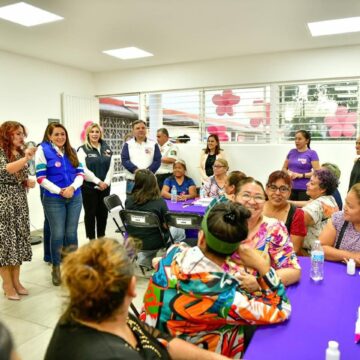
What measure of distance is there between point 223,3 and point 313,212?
7.57 feet

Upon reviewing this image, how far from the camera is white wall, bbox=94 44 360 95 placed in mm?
5465

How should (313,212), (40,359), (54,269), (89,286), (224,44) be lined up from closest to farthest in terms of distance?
(89,286), (40,359), (313,212), (54,269), (224,44)

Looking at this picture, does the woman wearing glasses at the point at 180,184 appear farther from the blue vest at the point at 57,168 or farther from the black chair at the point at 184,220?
the blue vest at the point at 57,168

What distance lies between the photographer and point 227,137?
6.46m

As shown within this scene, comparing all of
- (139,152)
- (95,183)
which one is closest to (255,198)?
(95,183)

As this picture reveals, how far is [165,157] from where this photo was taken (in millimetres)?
5938

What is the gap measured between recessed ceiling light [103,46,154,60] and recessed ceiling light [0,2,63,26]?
4.87ft

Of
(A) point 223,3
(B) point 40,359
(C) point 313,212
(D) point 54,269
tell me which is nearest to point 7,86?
(D) point 54,269

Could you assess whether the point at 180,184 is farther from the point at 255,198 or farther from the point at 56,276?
the point at 255,198

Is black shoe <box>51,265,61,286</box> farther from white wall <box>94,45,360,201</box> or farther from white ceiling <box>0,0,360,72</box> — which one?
white wall <box>94,45,360,201</box>

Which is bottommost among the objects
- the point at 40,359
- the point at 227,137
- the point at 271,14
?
the point at 40,359

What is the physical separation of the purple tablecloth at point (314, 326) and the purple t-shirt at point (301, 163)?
3370 mm

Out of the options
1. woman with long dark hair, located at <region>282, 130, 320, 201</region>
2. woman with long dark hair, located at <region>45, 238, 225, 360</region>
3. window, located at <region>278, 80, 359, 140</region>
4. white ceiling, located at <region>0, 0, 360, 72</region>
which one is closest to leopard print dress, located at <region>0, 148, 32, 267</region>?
white ceiling, located at <region>0, 0, 360, 72</region>

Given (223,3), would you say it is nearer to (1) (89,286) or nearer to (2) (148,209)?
(2) (148,209)
